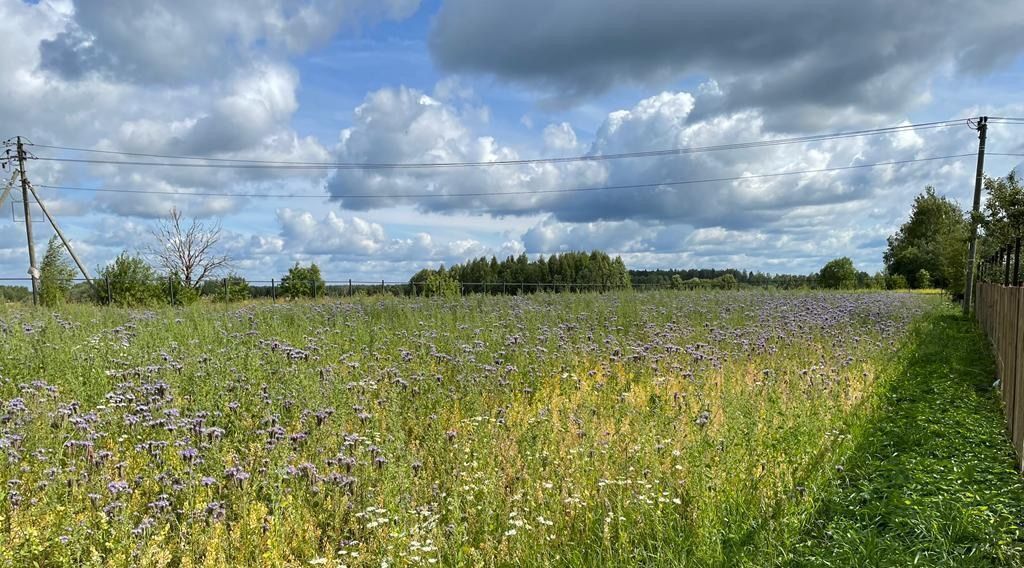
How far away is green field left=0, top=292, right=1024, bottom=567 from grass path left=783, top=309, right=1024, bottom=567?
4 centimetres

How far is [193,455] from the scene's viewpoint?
13.8 feet

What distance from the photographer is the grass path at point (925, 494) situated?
3672 mm

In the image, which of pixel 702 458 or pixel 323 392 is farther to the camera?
pixel 323 392

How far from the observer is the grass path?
367cm

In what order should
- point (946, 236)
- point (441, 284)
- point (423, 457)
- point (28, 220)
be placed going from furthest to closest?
point (946, 236) → point (28, 220) → point (441, 284) → point (423, 457)

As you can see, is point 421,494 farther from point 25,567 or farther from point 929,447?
point 929,447

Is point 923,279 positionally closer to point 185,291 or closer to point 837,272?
point 837,272

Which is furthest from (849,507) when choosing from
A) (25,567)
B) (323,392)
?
(25,567)

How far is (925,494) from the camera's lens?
4.62 m

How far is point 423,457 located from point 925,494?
388 cm

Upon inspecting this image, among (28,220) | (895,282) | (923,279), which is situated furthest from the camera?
(923,279)

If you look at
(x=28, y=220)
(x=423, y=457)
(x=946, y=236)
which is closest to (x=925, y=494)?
(x=423, y=457)

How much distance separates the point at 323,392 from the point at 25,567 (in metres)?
2.59

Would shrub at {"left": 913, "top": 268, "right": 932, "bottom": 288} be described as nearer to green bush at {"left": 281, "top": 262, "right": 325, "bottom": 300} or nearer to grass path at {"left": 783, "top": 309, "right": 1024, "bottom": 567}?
green bush at {"left": 281, "top": 262, "right": 325, "bottom": 300}
